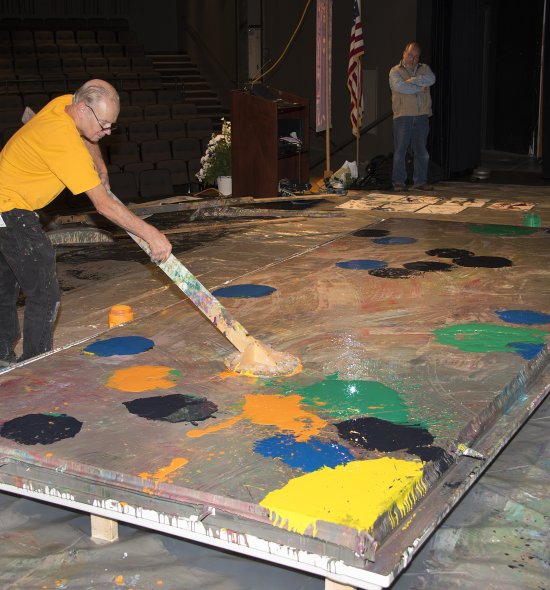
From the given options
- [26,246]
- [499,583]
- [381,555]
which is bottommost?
[499,583]

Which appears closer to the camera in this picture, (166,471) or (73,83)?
(166,471)

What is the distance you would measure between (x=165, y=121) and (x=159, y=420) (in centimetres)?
807

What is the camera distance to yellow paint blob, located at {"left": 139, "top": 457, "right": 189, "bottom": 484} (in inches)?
96.3

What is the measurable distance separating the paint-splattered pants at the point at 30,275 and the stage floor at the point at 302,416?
0.52ft

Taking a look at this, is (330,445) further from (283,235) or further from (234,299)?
(283,235)

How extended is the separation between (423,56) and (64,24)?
7330mm

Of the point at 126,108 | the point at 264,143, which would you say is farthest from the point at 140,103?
the point at 264,143

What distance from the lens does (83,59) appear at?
12.6m

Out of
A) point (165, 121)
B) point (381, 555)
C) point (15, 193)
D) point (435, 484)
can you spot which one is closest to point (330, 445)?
point (435, 484)

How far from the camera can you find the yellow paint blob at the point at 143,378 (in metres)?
3.15

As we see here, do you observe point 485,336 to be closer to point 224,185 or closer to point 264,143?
point 264,143

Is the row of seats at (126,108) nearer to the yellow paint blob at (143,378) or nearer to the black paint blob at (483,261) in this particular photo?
the black paint blob at (483,261)

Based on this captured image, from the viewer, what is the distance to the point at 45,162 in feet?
10.7

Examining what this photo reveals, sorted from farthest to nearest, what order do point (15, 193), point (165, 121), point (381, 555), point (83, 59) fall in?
point (83, 59)
point (165, 121)
point (15, 193)
point (381, 555)
